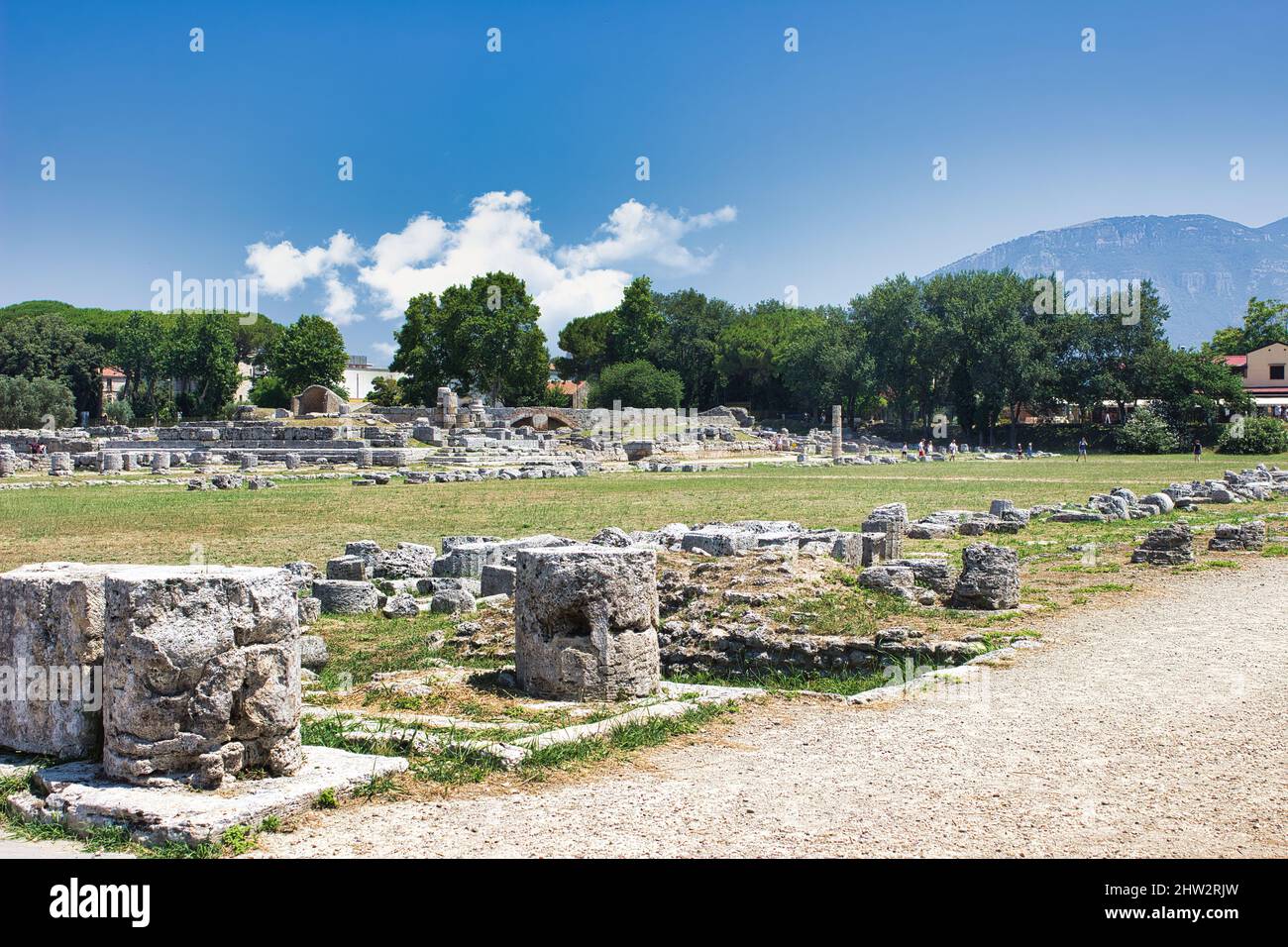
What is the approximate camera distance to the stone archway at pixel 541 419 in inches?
2420

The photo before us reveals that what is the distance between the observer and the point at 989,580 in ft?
38.0

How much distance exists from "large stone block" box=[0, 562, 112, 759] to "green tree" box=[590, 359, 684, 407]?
6784 centimetres

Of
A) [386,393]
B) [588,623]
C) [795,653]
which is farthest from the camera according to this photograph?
[386,393]

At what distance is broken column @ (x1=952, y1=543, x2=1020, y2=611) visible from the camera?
1157 cm

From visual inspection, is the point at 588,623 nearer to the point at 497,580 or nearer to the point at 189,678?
the point at 189,678

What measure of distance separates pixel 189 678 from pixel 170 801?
604mm

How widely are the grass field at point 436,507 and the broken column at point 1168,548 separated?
6598 millimetres

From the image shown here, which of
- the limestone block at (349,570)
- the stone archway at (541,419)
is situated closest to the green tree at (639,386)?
the stone archway at (541,419)

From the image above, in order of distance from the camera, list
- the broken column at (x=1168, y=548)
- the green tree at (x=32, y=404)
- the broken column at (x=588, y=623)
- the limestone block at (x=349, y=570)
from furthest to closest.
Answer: the green tree at (x=32, y=404) → the broken column at (x=1168, y=548) → the limestone block at (x=349, y=570) → the broken column at (x=588, y=623)

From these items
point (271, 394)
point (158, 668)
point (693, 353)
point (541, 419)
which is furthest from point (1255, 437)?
point (271, 394)

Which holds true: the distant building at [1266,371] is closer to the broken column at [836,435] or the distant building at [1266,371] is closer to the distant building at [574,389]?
the broken column at [836,435]

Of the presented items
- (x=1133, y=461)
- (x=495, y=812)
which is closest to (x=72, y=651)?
(x=495, y=812)

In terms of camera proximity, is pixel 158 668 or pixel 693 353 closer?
pixel 158 668

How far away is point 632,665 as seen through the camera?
802cm
